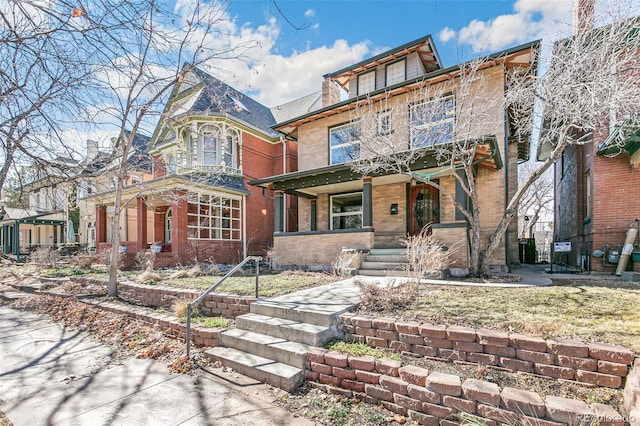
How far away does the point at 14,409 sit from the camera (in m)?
3.20

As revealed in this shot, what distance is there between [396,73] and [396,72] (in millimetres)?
50

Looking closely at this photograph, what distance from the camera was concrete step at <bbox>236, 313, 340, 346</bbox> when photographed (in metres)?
3.86

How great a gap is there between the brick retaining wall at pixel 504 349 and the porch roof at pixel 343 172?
211 inches

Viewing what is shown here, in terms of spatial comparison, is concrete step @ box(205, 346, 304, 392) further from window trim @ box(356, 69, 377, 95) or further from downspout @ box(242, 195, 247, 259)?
window trim @ box(356, 69, 377, 95)

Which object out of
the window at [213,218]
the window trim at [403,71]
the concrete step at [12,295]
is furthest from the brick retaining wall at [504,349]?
the window at [213,218]

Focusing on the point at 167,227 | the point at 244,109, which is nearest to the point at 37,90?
the point at 244,109

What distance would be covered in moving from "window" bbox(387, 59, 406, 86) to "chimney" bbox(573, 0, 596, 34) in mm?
5847

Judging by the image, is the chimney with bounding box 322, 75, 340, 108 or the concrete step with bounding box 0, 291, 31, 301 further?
the chimney with bounding box 322, 75, 340, 108

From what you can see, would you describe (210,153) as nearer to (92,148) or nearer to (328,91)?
(328,91)

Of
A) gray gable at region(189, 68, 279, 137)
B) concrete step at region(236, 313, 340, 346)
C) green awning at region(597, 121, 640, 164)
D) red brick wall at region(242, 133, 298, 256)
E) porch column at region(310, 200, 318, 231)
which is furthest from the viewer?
red brick wall at region(242, 133, 298, 256)

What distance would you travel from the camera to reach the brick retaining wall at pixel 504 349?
8.46 feet

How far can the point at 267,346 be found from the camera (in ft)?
13.0

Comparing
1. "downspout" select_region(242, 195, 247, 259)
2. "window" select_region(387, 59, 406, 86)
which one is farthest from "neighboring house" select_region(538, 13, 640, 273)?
"downspout" select_region(242, 195, 247, 259)

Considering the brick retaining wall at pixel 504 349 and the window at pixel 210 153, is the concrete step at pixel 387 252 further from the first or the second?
the window at pixel 210 153
